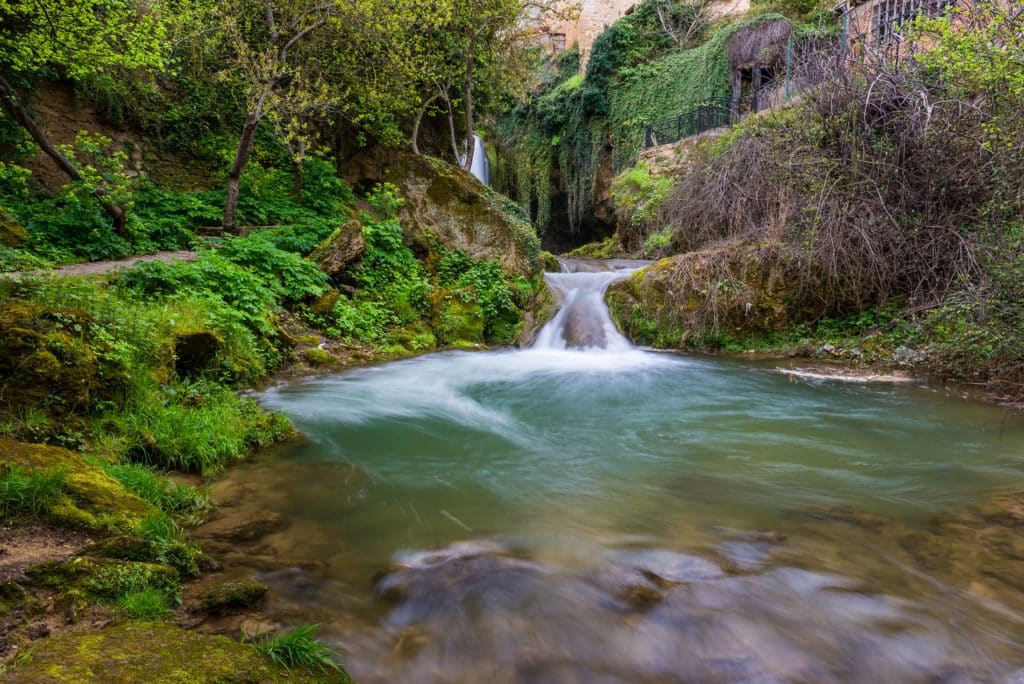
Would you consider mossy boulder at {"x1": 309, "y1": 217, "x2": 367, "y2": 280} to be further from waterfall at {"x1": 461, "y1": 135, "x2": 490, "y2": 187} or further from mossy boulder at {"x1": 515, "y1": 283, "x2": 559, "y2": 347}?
waterfall at {"x1": 461, "y1": 135, "x2": 490, "y2": 187}

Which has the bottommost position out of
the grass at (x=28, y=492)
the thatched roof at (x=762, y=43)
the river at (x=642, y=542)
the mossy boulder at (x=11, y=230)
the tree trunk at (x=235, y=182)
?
the river at (x=642, y=542)

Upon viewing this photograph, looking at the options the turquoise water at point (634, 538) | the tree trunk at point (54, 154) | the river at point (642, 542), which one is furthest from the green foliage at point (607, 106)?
the river at point (642, 542)

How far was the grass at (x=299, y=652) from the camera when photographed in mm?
1907

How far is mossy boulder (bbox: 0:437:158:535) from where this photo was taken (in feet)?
8.16

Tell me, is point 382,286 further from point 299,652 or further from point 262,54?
point 299,652

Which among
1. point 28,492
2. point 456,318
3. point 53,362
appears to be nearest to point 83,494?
point 28,492

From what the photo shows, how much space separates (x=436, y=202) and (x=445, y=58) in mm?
5149

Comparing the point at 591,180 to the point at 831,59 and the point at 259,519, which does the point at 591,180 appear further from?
the point at 259,519

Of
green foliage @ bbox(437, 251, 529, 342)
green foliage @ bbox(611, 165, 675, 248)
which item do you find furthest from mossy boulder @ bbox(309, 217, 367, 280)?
green foliage @ bbox(611, 165, 675, 248)

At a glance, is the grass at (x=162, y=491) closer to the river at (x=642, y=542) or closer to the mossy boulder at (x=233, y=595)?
the river at (x=642, y=542)

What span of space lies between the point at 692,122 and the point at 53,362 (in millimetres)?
21826

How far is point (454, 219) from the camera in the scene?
11.4 metres

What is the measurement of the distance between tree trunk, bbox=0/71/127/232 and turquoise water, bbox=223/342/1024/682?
5666mm

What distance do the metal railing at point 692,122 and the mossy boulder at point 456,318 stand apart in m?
14.0
